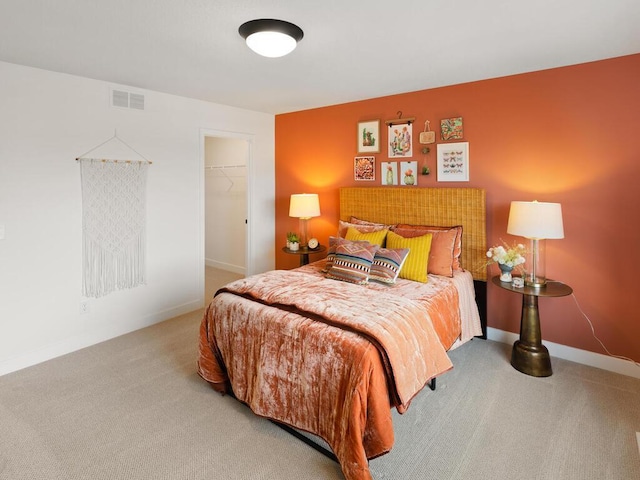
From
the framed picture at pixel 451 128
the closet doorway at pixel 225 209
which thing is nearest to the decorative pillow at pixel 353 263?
the framed picture at pixel 451 128

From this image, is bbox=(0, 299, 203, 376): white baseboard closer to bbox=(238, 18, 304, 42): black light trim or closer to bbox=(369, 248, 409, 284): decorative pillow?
bbox=(369, 248, 409, 284): decorative pillow

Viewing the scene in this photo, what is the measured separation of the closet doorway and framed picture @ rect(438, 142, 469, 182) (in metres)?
3.02

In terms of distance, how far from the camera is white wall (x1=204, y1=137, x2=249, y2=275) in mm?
5781

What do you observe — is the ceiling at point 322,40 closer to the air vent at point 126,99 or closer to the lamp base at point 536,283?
the air vent at point 126,99

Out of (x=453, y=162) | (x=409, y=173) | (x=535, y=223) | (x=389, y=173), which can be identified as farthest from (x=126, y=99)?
(x=535, y=223)

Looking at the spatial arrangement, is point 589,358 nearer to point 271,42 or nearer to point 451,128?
→ point 451,128

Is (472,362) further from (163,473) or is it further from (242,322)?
(163,473)

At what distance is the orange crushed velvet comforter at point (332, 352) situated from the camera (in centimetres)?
182

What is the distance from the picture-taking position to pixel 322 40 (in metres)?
2.42

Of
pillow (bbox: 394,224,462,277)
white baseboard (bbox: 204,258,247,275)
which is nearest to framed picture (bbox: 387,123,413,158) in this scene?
pillow (bbox: 394,224,462,277)

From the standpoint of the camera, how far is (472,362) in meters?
3.06

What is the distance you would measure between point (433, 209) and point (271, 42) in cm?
216

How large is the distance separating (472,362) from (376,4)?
2675 millimetres

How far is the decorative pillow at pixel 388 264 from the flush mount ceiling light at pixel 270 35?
1691mm
